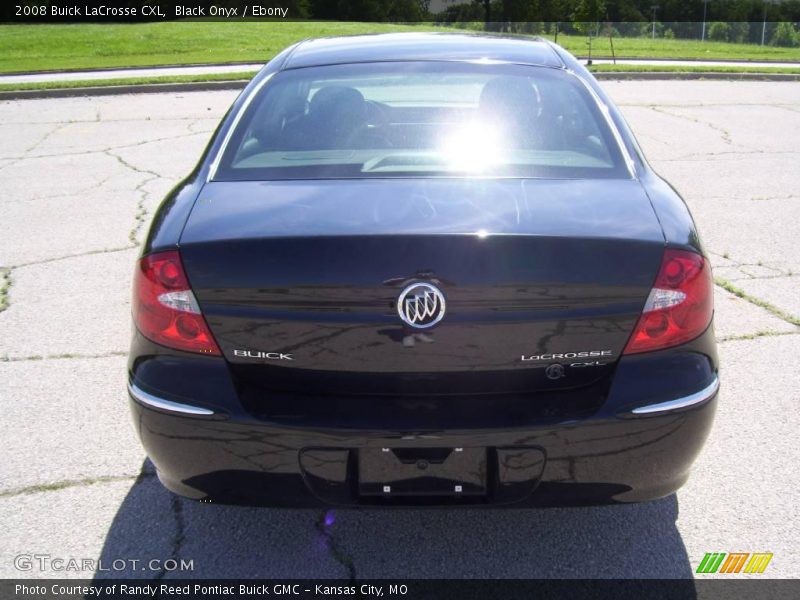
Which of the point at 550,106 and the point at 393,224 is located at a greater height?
the point at 550,106

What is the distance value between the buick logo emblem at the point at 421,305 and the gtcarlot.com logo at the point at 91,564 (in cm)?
115

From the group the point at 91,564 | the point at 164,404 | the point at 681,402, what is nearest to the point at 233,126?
the point at 164,404

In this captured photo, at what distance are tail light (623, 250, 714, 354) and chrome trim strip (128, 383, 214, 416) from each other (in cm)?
121

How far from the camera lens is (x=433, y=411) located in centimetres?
228

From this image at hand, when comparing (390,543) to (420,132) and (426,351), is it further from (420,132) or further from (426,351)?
(420,132)

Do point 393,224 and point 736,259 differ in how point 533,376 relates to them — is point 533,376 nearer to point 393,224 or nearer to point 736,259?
point 393,224

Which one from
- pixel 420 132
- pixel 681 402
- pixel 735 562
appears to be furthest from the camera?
pixel 420 132

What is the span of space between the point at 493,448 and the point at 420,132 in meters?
1.39

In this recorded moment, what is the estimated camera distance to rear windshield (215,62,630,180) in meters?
2.87

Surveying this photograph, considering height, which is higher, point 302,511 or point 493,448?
point 493,448

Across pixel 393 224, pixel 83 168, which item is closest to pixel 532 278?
pixel 393 224

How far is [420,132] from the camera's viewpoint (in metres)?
3.16

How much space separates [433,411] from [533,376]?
298 millimetres

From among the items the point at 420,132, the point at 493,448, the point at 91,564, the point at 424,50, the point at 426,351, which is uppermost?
the point at 424,50
